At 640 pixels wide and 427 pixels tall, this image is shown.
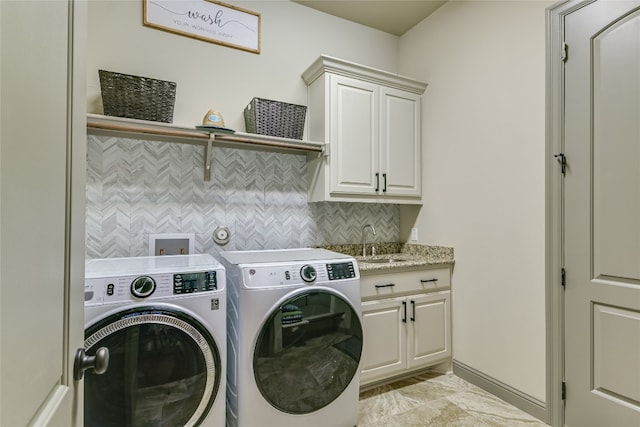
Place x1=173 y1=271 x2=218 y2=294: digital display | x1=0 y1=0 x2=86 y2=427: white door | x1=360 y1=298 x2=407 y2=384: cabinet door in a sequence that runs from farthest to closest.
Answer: x1=360 y1=298 x2=407 y2=384: cabinet door → x1=173 y1=271 x2=218 y2=294: digital display → x1=0 y1=0 x2=86 y2=427: white door

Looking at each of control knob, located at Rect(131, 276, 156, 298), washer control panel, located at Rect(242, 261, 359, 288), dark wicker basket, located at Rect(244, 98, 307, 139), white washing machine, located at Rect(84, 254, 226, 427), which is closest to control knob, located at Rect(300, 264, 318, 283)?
washer control panel, located at Rect(242, 261, 359, 288)

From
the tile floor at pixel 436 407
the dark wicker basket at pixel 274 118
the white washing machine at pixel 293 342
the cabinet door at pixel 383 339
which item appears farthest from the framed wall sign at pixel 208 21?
the tile floor at pixel 436 407

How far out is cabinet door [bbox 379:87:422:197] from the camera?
8.50 ft

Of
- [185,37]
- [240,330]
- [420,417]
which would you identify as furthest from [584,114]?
[185,37]

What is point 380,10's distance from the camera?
2.69 meters

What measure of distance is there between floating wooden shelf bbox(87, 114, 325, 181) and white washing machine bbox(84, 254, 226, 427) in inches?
31.0

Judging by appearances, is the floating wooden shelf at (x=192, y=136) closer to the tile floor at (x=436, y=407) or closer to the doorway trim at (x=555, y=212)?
the doorway trim at (x=555, y=212)

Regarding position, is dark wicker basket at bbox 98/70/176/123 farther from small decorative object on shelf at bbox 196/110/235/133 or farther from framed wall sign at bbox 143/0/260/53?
framed wall sign at bbox 143/0/260/53

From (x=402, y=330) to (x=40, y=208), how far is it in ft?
7.20

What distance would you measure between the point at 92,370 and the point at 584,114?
2.30 m

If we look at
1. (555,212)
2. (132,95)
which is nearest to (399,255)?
(555,212)

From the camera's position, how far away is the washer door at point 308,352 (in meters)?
1.62

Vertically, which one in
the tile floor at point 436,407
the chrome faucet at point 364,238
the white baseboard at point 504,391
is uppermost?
the chrome faucet at point 364,238

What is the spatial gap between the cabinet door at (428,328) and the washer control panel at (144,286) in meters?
1.42
